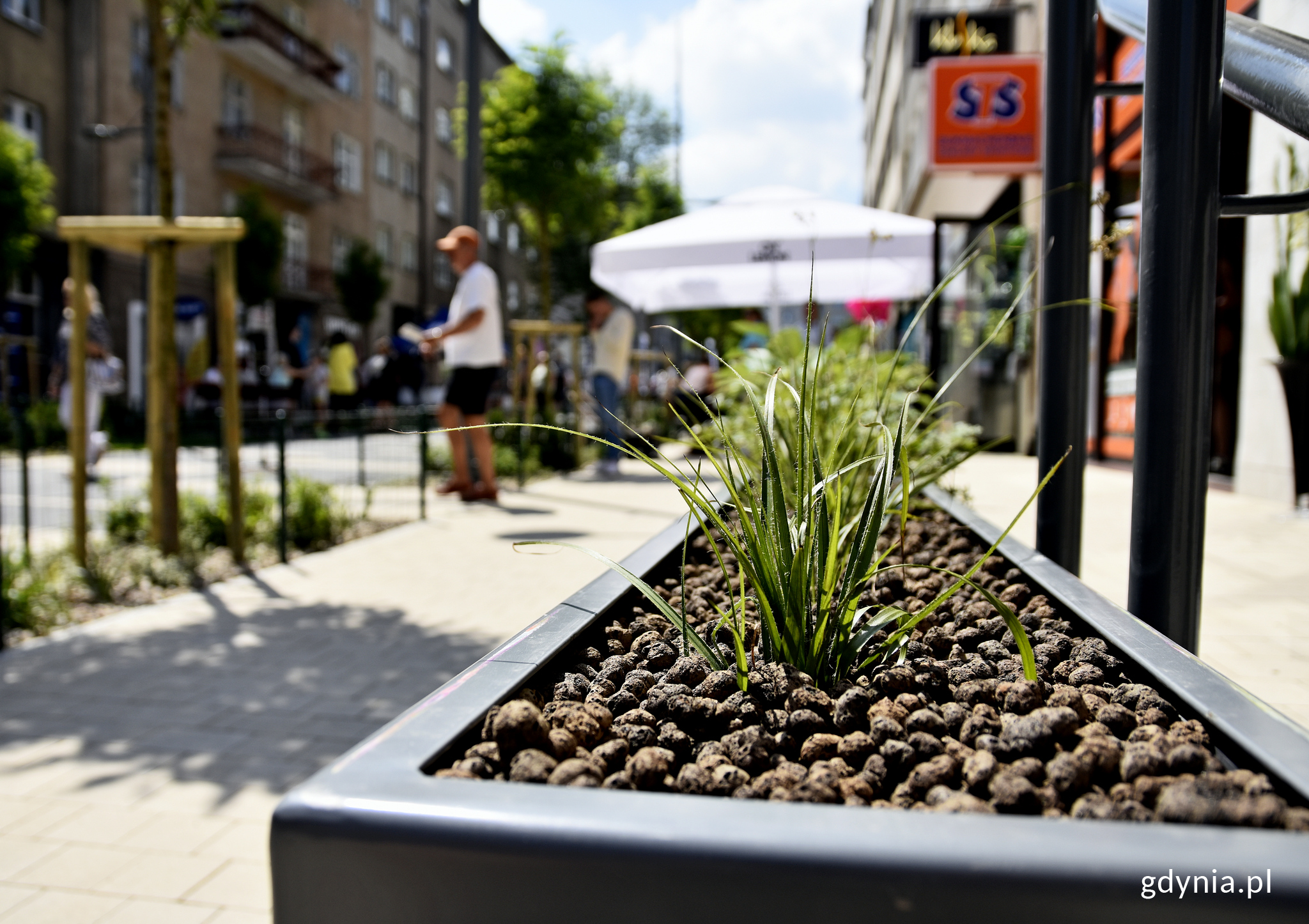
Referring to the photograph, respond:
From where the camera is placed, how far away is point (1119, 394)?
10.7 meters

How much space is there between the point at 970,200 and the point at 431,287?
86.4 ft

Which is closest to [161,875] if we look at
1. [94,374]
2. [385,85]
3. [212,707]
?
[212,707]

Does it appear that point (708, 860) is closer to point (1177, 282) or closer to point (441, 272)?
point (1177, 282)

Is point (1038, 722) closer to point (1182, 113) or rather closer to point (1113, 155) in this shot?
point (1182, 113)

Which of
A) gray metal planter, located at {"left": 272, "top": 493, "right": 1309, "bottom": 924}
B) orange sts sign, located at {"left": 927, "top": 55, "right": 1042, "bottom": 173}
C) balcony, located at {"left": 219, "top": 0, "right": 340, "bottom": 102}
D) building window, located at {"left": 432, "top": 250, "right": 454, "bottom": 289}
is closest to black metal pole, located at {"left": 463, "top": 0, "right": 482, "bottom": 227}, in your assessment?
orange sts sign, located at {"left": 927, "top": 55, "right": 1042, "bottom": 173}

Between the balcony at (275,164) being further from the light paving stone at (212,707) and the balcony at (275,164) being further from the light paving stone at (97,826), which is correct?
the light paving stone at (97,826)

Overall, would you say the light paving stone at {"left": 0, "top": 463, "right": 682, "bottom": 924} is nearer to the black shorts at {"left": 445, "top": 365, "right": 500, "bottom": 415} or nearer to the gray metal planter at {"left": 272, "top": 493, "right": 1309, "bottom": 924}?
the gray metal planter at {"left": 272, "top": 493, "right": 1309, "bottom": 924}

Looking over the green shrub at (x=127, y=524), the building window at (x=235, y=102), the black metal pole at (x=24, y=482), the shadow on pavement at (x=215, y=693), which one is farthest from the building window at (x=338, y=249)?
the shadow on pavement at (x=215, y=693)

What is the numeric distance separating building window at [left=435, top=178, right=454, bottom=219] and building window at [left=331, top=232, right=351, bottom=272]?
683cm

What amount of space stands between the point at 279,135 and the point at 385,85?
7729 millimetres

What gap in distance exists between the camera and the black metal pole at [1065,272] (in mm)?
2248

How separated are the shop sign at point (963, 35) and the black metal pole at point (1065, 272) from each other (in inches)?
445

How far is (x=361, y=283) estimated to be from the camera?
3070cm

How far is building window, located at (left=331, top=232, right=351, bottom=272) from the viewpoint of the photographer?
1293 inches
